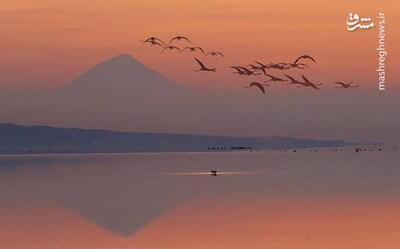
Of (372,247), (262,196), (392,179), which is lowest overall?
(372,247)

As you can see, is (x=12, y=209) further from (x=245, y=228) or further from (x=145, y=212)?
(x=245, y=228)

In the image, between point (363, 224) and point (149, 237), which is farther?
point (363, 224)

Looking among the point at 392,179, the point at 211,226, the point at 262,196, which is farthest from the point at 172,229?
the point at 392,179

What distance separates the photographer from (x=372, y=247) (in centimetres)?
2942

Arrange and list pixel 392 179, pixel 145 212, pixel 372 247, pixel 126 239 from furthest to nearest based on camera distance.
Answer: pixel 392 179
pixel 145 212
pixel 126 239
pixel 372 247

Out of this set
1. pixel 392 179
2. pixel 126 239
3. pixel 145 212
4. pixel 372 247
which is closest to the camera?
pixel 372 247

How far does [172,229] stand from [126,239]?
127 inches

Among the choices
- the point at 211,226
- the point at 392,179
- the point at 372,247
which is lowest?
the point at 372,247

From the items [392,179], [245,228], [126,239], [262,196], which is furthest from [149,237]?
[392,179]

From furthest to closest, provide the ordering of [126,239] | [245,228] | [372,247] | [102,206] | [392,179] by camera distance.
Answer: [392,179], [102,206], [245,228], [126,239], [372,247]

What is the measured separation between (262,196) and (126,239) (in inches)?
747

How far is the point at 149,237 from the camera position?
33.0 m

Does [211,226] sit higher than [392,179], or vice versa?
[392,179]

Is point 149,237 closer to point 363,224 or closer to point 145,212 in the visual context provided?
point 363,224
